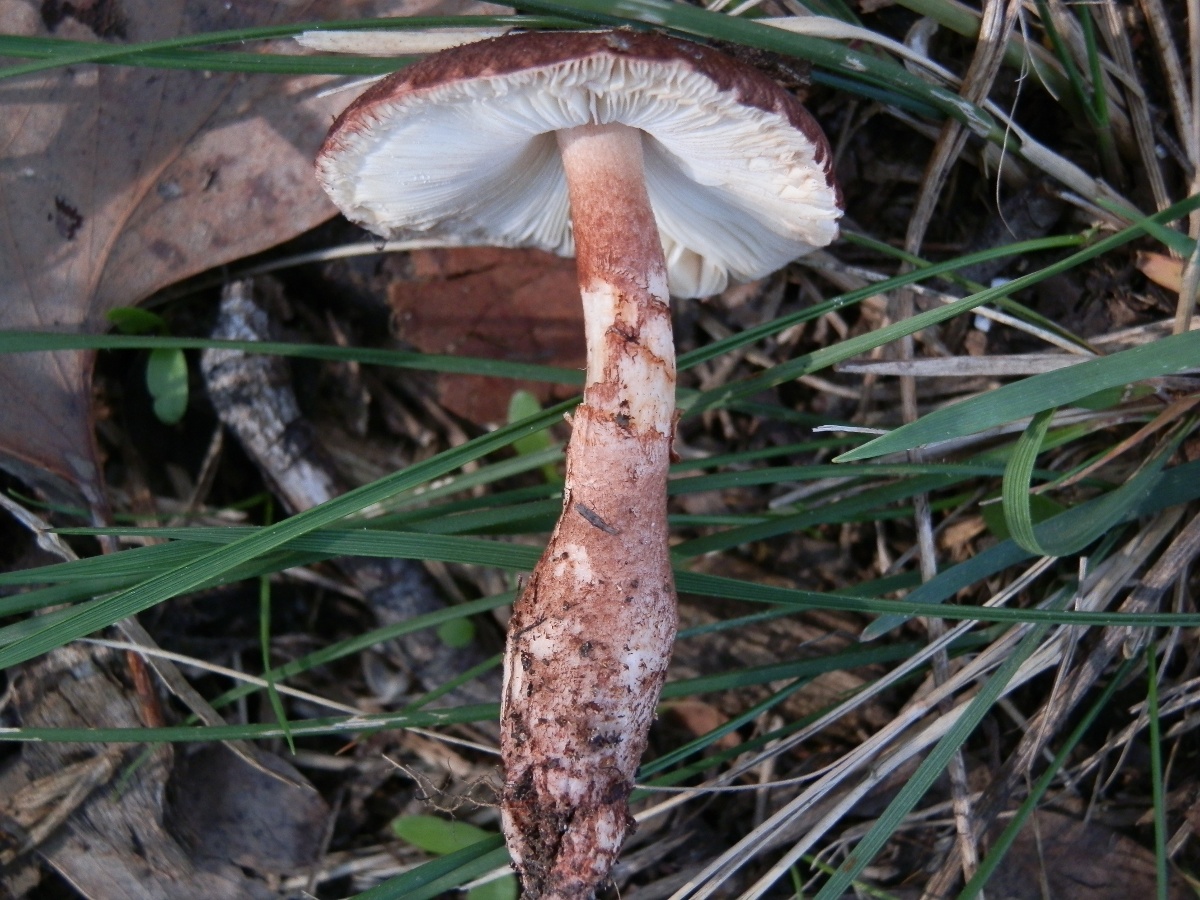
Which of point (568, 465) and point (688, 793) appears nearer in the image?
point (568, 465)

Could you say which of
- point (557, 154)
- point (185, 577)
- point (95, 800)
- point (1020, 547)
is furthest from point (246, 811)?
point (1020, 547)

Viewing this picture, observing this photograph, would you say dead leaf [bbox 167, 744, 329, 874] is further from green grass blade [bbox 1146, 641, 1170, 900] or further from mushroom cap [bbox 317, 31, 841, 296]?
green grass blade [bbox 1146, 641, 1170, 900]

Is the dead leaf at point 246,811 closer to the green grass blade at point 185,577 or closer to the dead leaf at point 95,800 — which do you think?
the dead leaf at point 95,800

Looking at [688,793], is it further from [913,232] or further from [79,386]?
[79,386]

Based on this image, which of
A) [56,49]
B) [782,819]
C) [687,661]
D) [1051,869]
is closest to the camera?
[56,49]

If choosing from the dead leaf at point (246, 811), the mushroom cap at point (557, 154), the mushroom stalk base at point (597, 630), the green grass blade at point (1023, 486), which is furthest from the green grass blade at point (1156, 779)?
the dead leaf at point (246, 811)

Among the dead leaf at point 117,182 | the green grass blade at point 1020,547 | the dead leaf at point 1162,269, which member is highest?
the dead leaf at point 117,182

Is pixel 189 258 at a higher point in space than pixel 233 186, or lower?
lower

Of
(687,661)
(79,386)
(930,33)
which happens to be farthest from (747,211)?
(79,386)

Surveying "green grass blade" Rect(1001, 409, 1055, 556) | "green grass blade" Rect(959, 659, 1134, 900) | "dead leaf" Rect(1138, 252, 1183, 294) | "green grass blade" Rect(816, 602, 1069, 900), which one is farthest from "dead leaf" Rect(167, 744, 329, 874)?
"dead leaf" Rect(1138, 252, 1183, 294)
